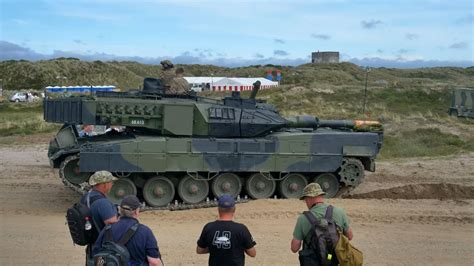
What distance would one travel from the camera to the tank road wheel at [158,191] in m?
13.3

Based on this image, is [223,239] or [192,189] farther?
[192,189]

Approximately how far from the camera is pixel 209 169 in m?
13.3

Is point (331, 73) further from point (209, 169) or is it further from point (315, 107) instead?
point (209, 169)

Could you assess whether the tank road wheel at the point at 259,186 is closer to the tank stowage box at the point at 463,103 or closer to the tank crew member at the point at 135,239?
the tank stowage box at the point at 463,103

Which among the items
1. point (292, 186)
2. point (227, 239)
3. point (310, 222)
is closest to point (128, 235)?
point (227, 239)

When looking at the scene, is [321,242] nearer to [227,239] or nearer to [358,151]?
[227,239]

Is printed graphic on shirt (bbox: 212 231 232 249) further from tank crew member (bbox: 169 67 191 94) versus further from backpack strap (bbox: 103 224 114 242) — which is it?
tank crew member (bbox: 169 67 191 94)

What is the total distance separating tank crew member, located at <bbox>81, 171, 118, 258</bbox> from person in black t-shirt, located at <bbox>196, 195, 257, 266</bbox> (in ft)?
3.29

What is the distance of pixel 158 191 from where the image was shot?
13.3 m

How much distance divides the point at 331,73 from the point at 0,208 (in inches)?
2615

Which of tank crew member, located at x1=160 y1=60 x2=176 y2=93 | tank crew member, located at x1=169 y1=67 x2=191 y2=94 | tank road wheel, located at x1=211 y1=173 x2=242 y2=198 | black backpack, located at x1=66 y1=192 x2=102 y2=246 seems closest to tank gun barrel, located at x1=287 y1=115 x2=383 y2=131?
tank road wheel, located at x1=211 y1=173 x2=242 y2=198

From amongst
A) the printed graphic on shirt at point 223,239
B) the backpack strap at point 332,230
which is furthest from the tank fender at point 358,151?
the printed graphic on shirt at point 223,239

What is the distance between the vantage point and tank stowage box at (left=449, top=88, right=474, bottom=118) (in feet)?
63.8

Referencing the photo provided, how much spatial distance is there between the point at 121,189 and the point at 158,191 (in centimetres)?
80
